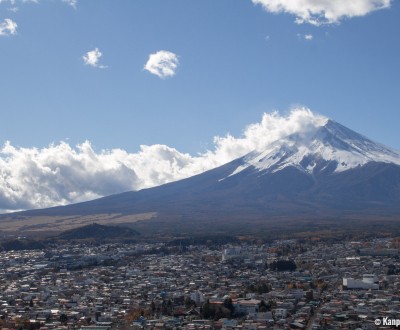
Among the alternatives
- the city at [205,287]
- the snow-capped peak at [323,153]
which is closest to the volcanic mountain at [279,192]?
the snow-capped peak at [323,153]

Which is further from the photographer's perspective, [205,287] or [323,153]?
[323,153]

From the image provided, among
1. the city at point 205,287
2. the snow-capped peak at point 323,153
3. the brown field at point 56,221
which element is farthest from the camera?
the snow-capped peak at point 323,153

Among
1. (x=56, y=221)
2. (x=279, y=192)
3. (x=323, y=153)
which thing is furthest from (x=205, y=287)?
(x=323, y=153)

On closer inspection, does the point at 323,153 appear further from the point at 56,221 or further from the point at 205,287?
the point at 205,287

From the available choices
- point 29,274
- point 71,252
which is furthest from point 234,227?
point 29,274

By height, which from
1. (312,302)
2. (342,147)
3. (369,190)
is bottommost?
(312,302)

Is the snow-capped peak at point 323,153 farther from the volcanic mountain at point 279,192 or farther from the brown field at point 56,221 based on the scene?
the brown field at point 56,221

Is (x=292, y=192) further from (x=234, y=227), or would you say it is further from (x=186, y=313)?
(x=186, y=313)
